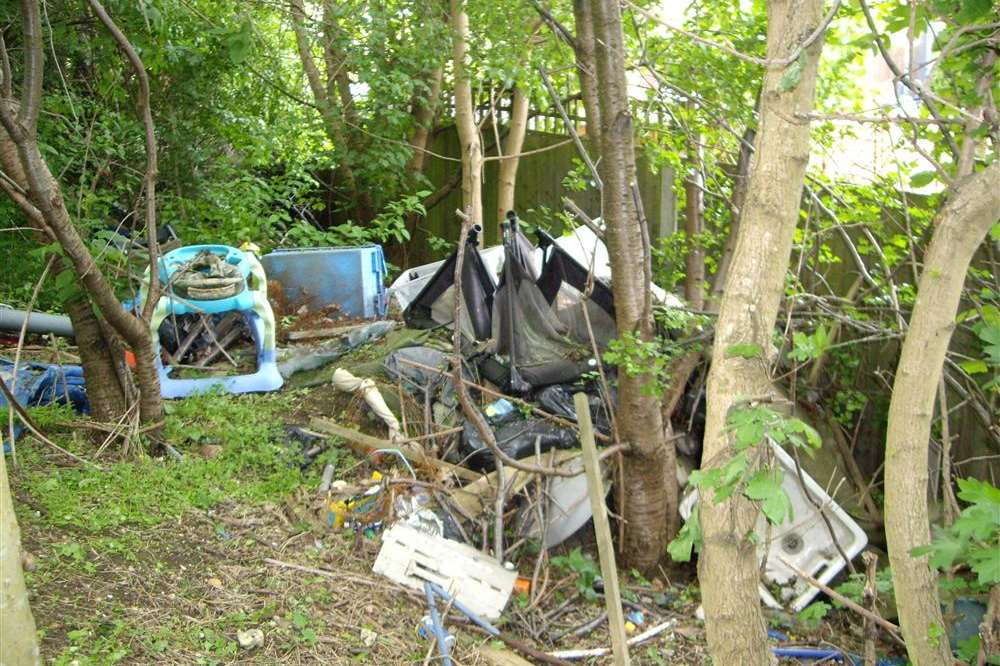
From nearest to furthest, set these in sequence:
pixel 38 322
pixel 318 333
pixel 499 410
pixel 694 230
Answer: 1. pixel 499 410
2. pixel 694 230
3. pixel 38 322
4. pixel 318 333

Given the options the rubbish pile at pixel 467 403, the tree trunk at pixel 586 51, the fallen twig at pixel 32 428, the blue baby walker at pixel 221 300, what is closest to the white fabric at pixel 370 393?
the rubbish pile at pixel 467 403

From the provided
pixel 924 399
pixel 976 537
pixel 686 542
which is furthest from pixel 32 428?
pixel 976 537

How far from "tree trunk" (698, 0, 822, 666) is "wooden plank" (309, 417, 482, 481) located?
2.93m

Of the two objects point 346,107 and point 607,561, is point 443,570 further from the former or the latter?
point 346,107

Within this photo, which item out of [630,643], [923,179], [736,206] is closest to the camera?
[923,179]

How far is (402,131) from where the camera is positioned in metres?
9.61

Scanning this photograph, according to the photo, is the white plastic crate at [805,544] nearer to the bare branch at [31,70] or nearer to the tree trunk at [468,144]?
the bare branch at [31,70]

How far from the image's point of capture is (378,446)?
5.36 meters

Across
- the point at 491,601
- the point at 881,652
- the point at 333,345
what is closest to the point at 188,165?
the point at 333,345

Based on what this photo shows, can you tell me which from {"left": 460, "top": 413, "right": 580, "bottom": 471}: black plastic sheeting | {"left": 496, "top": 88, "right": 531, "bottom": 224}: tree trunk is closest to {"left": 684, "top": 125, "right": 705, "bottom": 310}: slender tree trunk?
{"left": 460, "top": 413, "right": 580, "bottom": 471}: black plastic sheeting

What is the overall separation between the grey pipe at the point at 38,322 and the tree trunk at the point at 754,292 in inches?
193

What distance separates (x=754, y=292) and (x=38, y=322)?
5250 millimetres

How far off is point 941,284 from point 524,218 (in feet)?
26.1

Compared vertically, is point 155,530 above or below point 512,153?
below
